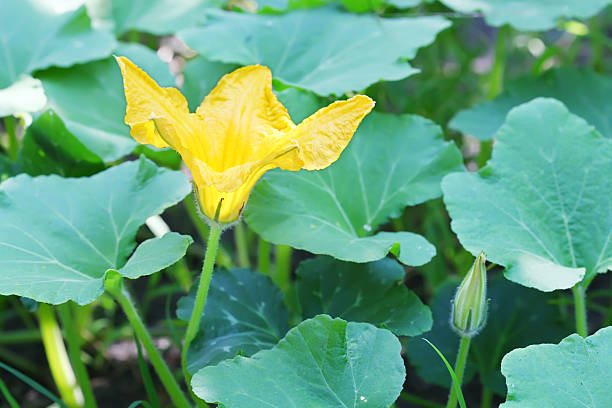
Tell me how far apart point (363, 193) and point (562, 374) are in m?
0.73

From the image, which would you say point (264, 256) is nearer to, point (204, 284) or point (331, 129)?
point (204, 284)

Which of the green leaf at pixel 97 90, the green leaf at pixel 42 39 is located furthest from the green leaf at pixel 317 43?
the green leaf at pixel 42 39

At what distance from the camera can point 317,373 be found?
51.0 inches

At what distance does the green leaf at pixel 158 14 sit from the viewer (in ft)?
8.02

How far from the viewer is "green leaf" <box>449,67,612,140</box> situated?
87.2 inches

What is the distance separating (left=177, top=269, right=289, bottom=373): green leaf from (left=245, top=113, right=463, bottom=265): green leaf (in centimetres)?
19

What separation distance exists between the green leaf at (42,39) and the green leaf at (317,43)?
295mm

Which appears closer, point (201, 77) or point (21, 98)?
point (21, 98)

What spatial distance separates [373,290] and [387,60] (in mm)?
693

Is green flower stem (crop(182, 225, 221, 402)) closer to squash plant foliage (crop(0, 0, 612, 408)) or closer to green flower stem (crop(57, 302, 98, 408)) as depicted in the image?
squash plant foliage (crop(0, 0, 612, 408))

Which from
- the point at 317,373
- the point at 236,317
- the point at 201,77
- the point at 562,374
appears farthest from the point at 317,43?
the point at 562,374

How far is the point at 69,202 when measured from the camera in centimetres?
163

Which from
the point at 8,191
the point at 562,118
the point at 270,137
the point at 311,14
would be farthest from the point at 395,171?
the point at 8,191

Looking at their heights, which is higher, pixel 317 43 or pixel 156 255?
pixel 317 43
